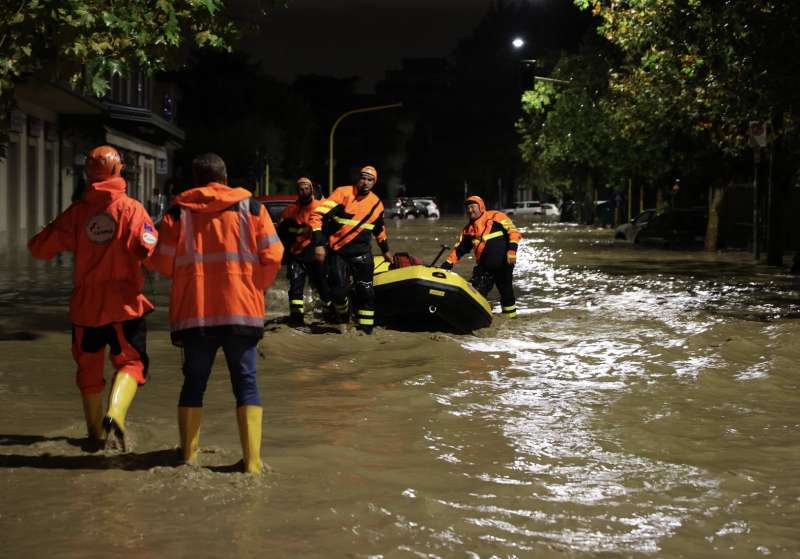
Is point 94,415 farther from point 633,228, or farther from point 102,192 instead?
point 633,228

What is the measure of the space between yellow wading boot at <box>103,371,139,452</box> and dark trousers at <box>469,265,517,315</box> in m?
8.17

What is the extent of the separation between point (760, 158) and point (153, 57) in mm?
17348

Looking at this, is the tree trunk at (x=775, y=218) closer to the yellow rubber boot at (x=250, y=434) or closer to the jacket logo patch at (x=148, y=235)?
the jacket logo patch at (x=148, y=235)

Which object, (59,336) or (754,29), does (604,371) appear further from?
(754,29)

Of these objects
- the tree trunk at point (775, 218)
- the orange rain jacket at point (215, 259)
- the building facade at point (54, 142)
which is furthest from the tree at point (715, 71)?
the orange rain jacket at point (215, 259)

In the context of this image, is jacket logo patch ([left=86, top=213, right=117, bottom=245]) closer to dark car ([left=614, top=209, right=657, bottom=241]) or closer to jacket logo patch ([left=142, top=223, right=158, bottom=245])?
jacket logo patch ([left=142, top=223, right=158, bottom=245])

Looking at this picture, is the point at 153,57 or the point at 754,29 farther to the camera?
the point at 754,29

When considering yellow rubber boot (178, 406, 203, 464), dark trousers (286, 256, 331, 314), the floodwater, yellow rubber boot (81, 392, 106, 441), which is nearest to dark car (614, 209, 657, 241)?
the floodwater

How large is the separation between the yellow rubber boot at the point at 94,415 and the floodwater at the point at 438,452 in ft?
0.47

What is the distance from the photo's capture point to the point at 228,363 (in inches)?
258

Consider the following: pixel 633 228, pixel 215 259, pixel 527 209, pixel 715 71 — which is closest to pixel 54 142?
pixel 633 228

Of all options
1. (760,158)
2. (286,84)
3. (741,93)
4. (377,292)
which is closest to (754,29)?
(741,93)

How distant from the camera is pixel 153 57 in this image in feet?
45.0

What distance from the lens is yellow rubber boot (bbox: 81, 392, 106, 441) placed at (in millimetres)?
7156
